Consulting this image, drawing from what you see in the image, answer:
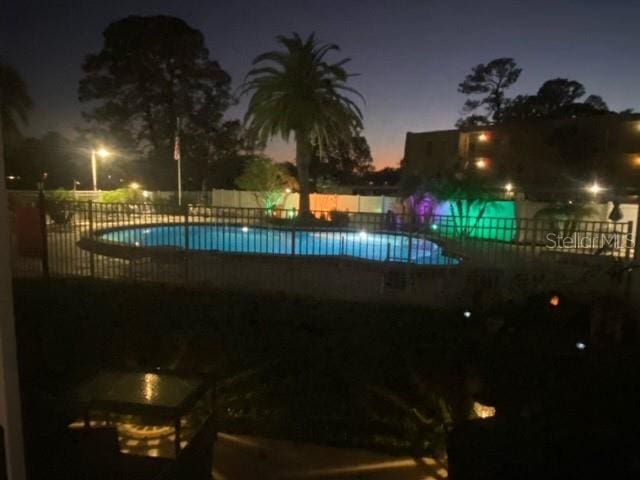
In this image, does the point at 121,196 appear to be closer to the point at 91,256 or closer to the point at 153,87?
the point at 91,256

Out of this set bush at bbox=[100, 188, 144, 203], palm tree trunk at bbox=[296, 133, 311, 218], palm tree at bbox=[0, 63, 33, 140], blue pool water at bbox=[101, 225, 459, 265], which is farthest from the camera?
palm tree trunk at bbox=[296, 133, 311, 218]

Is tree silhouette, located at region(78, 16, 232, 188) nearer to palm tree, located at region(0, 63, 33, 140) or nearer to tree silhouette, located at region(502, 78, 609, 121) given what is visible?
palm tree, located at region(0, 63, 33, 140)

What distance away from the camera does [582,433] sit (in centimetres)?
320

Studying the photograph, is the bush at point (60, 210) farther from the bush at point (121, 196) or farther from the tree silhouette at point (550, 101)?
the tree silhouette at point (550, 101)

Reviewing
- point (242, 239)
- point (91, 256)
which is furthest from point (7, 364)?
point (242, 239)

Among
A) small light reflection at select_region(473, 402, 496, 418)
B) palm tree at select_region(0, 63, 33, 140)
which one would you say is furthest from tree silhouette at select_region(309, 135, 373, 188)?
small light reflection at select_region(473, 402, 496, 418)

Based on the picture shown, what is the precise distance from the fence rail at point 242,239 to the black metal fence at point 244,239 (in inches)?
0.8

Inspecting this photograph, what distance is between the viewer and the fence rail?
8977 mm

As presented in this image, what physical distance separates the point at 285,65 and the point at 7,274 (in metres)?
23.9

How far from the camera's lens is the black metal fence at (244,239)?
8.98 meters

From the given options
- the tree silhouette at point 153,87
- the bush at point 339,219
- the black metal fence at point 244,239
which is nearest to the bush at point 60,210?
the black metal fence at point 244,239

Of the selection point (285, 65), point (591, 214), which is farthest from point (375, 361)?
point (285, 65)

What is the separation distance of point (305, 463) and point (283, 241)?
6.95 meters

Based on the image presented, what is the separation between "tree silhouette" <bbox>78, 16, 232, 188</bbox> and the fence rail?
2583cm
